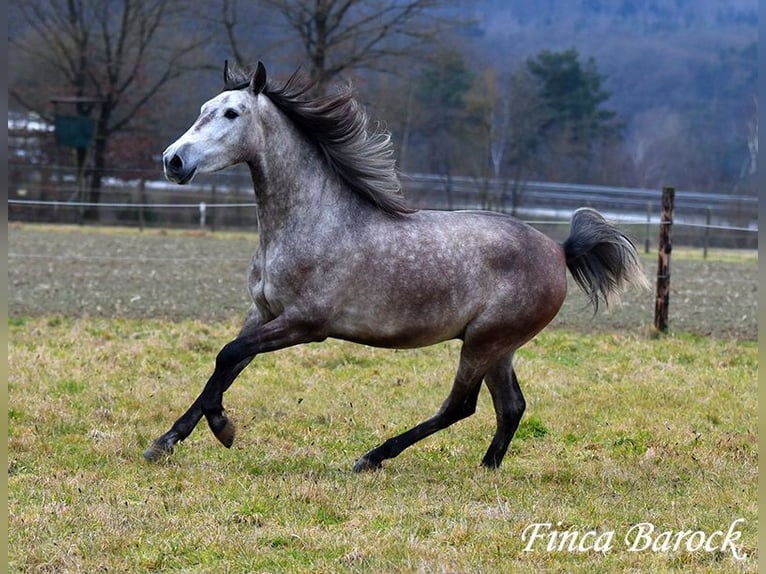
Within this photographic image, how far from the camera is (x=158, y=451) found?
5789mm

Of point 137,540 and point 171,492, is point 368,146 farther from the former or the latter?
point 137,540

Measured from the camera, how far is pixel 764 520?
3.60m

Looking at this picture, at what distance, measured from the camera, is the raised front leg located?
5.59 meters

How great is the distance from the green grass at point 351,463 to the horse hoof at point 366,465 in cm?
6

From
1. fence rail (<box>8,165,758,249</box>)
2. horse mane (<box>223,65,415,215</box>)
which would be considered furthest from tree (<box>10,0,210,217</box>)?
horse mane (<box>223,65,415,215</box>)

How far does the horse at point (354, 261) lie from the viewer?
5637 millimetres

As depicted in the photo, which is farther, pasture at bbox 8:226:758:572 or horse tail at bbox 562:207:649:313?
horse tail at bbox 562:207:649:313

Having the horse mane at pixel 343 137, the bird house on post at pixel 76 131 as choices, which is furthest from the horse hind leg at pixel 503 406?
the bird house on post at pixel 76 131

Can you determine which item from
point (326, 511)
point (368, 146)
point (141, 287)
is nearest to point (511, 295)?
point (368, 146)

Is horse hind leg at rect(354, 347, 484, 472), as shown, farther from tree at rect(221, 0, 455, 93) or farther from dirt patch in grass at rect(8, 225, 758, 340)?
tree at rect(221, 0, 455, 93)

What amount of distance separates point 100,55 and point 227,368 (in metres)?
35.4

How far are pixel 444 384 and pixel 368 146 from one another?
2.63m

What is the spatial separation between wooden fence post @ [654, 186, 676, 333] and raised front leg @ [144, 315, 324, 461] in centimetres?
633

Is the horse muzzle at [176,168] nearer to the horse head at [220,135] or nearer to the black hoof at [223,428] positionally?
the horse head at [220,135]
